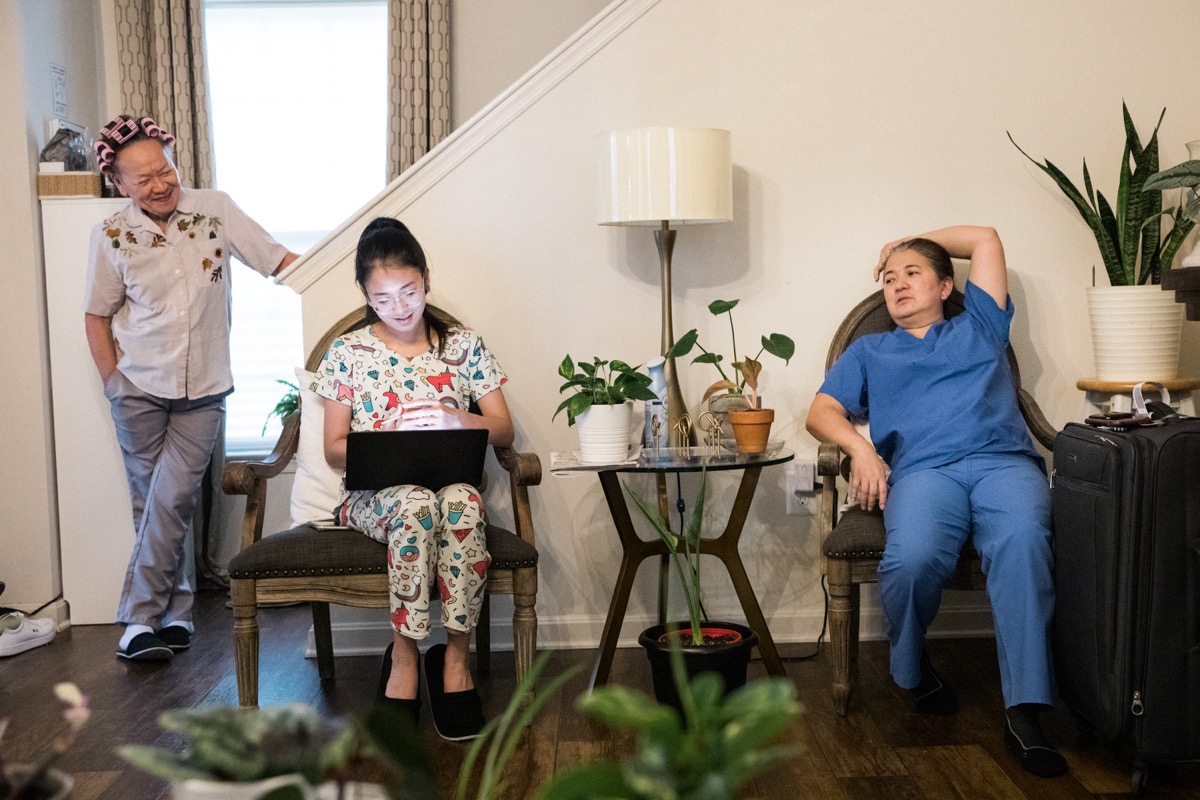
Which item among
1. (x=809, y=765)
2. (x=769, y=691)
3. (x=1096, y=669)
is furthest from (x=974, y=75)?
(x=769, y=691)

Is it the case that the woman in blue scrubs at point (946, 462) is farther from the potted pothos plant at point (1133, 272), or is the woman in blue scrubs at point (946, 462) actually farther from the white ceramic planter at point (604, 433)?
the white ceramic planter at point (604, 433)

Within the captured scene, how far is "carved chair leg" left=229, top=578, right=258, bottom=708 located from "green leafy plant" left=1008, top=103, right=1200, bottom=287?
229 cm

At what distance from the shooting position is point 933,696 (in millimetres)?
2633

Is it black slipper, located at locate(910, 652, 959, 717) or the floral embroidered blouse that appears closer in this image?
black slipper, located at locate(910, 652, 959, 717)

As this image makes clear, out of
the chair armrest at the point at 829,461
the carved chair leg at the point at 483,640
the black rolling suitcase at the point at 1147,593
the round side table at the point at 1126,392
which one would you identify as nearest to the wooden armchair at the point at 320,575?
the carved chair leg at the point at 483,640

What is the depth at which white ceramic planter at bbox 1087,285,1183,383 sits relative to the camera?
2900 millimetres

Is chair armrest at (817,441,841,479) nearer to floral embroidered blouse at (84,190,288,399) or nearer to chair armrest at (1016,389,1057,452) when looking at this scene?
chair armrest at (1016,389,1057,452)

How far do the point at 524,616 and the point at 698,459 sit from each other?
1.85ft

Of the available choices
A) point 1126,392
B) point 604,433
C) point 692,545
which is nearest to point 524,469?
point 604,433

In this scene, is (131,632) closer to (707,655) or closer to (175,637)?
(175,637)

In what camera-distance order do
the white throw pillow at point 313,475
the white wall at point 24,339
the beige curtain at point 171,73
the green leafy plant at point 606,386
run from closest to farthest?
the green leafy plant at point 606,386, the white throw pillow at point 313,475, the white wall at point 24,339, the beige curtain at point 171,73

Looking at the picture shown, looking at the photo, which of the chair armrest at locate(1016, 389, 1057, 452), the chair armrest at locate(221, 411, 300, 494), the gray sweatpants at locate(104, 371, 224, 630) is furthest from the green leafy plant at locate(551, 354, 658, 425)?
the gray sweatpants at locate(104, 371, 224, 630)

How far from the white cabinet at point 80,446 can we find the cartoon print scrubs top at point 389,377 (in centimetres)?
117

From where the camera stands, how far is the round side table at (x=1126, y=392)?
2.88m
